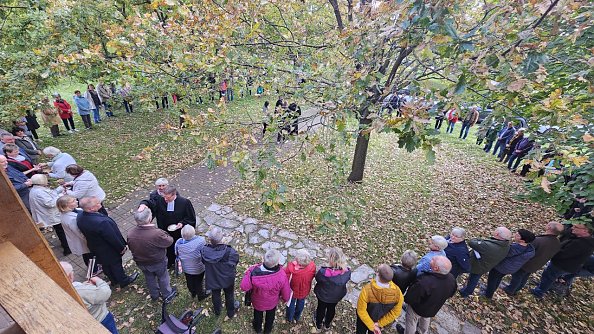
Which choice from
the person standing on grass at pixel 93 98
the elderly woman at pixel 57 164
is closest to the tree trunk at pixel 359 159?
the elderly woman at pixel 57 164

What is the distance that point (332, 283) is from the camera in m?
4.06

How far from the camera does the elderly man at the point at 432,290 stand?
3869mm

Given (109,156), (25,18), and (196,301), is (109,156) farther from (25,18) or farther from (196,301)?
(196,301)

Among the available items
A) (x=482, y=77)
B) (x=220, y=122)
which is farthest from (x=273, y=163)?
(x=482, y=77)

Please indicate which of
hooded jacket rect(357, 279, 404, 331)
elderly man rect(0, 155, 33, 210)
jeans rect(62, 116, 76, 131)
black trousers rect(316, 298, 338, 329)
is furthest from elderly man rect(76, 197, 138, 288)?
jeans rect(62, 116, 76, 131)

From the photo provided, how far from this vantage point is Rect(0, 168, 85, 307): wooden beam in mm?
1214

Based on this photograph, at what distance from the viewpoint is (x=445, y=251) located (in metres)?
4.83

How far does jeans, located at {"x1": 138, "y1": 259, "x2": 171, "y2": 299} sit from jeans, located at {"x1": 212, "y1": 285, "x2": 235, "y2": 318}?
952 mm

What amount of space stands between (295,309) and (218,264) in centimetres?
173

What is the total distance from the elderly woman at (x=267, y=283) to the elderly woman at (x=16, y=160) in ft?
20.8

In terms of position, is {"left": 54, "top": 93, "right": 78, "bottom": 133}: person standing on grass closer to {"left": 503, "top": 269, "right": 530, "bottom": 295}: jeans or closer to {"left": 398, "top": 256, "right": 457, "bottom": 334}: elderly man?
{"left": 398, "top": 256, "right": 457, "bottom": 334}: elderly man

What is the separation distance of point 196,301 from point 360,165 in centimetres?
608

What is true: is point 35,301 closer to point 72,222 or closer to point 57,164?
point 72,222

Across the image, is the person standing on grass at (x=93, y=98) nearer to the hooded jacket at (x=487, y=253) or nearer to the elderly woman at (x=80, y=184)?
the elderly woman at (x=80, y=184)
